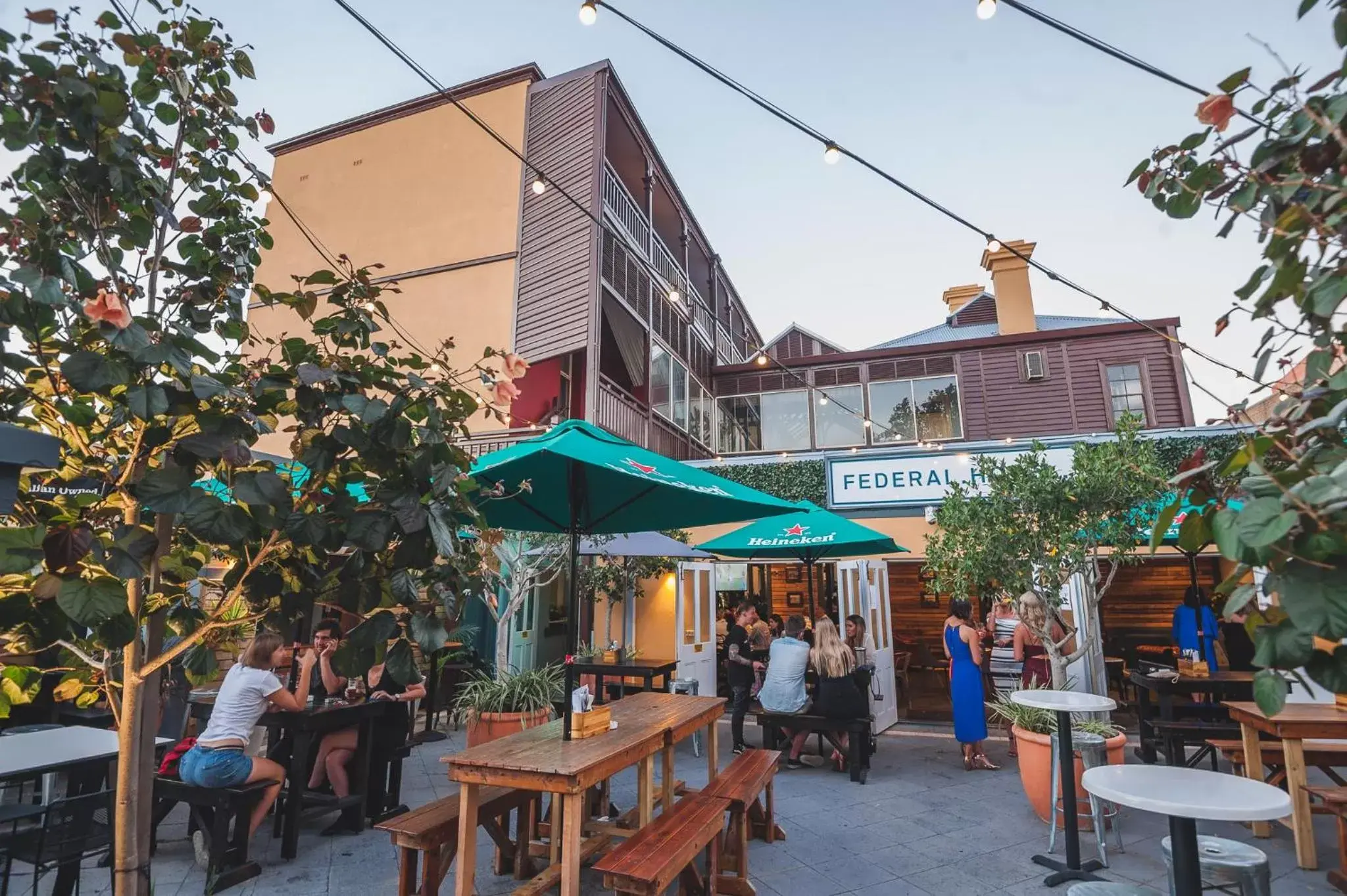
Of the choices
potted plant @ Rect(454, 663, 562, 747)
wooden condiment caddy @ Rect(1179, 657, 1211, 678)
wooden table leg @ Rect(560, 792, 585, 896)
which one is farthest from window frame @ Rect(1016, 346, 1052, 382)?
wooden table leg @ Rect(560, 792, 585, 896)

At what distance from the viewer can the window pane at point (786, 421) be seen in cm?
1407

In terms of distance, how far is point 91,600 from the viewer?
125 centimetres

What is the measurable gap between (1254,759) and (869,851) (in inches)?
107

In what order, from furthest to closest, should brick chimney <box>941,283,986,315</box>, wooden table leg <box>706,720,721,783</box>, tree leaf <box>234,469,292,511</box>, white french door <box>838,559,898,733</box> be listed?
1. brick chimney <box>941,283,986,315</box>
2. white french door <box>838,559,898,733</box>
3. wooden table leg <box>706,720,721,783</box>
4. tree leaf <box>234,469,292,511</box>

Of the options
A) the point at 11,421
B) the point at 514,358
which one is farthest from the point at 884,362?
the point at 11,421

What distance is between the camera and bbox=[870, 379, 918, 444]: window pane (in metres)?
13.5

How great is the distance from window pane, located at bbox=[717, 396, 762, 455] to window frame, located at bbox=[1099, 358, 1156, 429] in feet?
21.2

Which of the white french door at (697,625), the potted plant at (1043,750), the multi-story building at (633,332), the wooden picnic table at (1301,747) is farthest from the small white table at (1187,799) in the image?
the multi-story building at (633,332)

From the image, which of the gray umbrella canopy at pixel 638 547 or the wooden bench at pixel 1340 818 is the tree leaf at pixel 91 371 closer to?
the wooden bench at pixel 1340 818

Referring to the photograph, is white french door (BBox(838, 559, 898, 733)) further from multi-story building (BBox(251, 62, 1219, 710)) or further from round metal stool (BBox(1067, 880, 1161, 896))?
round metal stool (BBox(1067, 880, 1161, 896))

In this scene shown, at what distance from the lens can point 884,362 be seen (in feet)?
45.2

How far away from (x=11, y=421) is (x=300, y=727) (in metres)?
3.57

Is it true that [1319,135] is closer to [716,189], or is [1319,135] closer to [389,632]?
[389,632]

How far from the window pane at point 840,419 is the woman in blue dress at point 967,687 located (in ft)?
22.6
